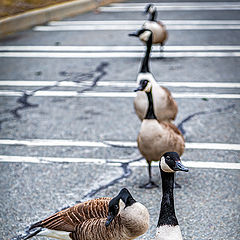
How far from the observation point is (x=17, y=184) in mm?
5629

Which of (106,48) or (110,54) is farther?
(106,48)

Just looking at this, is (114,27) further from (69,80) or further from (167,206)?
(167,206)

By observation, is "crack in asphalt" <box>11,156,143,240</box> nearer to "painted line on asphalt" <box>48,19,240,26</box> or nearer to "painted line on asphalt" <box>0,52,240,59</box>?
"painted line on asphalt" <box>0,52,240,59</box>

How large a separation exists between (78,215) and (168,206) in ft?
2.45

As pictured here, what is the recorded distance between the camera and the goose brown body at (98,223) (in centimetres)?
387

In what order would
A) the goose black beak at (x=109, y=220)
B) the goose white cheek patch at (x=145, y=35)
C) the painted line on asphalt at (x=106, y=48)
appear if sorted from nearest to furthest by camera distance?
the goose black beak at (x=109, y=220) → the goose white cheek patch at (x=145, y=35) → the painted line on asphalt at (x=106, y=48)

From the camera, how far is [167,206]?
3961mm

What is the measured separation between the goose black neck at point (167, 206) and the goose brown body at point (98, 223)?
5.4 inches

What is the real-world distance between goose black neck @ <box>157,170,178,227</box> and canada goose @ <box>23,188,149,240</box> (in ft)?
0.44

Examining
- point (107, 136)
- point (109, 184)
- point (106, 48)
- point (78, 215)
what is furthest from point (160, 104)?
point (106, 48)

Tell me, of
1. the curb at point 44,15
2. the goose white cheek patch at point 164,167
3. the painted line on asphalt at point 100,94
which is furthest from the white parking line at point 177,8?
the goose white cheek patch at point 164,167

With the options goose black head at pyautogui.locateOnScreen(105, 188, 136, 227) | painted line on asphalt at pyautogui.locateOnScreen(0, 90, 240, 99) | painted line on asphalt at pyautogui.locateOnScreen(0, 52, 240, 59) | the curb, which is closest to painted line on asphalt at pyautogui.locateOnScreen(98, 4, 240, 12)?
the curb

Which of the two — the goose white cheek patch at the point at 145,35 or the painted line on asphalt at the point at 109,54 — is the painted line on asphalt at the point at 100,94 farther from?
the painted line on asphalt at the point at 109,54

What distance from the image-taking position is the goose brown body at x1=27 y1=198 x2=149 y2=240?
152 inches
